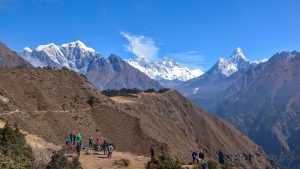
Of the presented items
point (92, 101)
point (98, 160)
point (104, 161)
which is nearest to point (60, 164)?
point (104, 161)

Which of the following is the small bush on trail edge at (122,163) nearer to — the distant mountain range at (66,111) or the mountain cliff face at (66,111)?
the distant mountain range at (66,111)

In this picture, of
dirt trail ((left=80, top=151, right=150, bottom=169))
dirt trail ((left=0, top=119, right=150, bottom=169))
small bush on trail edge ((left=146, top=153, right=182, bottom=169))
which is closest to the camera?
small bush on trail edge ((left=146, top=153, right=182, bottom=169))

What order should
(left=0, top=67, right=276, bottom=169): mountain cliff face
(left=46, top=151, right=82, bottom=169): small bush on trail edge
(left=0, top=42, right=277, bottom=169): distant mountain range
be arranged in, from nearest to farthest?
1. (left=46, top=151, right=82, bottom=169): small bush on trail edge
2. (left=0, top=42, right=277, bottom=169): distant mountain range
3. (left=0, top=67, right=276, bottom=169): mountain cliff face

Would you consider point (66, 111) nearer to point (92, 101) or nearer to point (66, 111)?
point (66, 111)

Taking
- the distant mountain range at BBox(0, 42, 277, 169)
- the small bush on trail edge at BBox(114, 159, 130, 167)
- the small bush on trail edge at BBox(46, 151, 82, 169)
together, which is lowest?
the small bush on trail edge at BBox(46, 151, 82, 169)

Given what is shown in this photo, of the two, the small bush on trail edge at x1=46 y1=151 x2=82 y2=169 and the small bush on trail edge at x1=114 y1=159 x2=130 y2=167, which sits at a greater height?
the small bush on trail edge at x1=114 y1=159 x2=130 y2=167

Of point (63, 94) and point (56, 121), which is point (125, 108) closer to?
point (63, 94)

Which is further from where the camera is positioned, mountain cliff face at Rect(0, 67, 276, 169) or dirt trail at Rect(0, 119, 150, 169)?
mountain cliff face at Rect(0, 67, 276, 169)

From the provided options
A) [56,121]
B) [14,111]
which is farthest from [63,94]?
[14,111]

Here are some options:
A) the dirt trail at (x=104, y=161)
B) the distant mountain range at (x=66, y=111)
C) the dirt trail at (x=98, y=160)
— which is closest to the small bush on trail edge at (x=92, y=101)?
the distant mountain range at (x=66, y=111)

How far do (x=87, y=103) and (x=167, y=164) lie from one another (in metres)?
74.8

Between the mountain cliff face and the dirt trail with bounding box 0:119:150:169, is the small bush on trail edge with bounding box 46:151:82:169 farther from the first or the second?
the mountain cliff face

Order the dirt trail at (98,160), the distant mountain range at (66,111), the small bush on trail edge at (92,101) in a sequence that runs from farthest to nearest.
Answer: the small bush on trail edge at (92,101)
the distant mountain range at (66,111)
the dirt trail at (98,160)

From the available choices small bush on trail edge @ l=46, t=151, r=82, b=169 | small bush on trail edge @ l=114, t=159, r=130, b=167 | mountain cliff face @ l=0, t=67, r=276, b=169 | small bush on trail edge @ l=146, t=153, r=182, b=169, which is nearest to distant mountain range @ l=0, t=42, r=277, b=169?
mountain cliff face @ l=0, t=67, r=276, b=169
